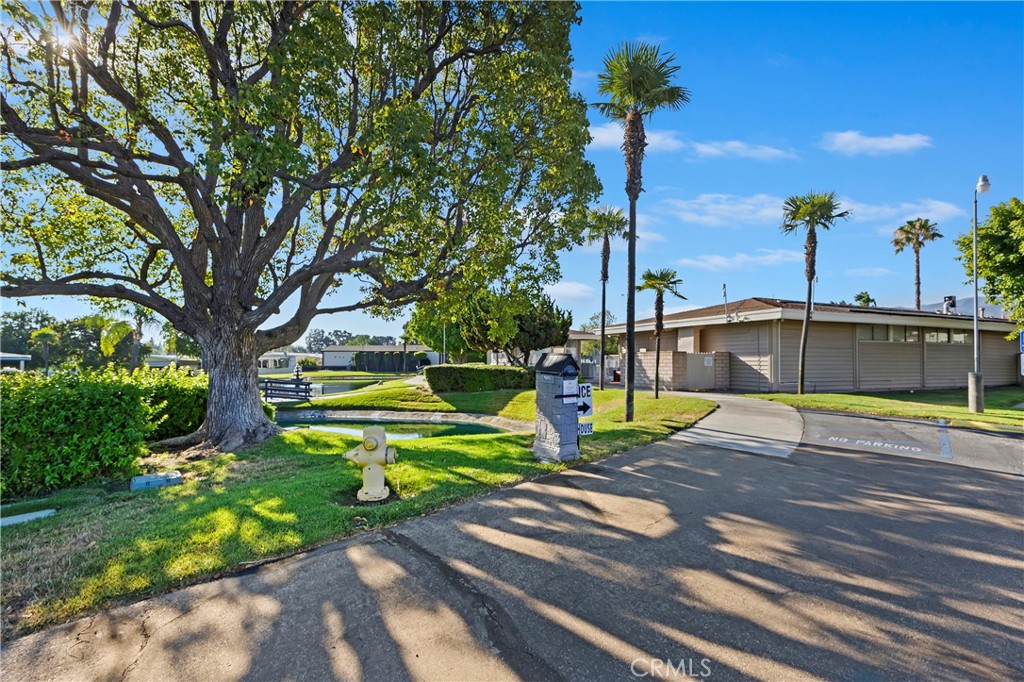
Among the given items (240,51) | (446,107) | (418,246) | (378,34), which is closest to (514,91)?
(446,107)

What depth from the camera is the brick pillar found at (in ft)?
67.5

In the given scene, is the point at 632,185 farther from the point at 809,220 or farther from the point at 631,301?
the point at 809,220

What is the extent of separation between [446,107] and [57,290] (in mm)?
9264

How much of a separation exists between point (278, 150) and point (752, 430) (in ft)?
36.7

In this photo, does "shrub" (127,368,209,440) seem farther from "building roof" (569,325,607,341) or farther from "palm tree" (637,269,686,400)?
"building roof" (569,325,607,341)

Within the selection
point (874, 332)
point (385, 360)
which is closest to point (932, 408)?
point (874, 332)

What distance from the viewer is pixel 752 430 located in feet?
33.7

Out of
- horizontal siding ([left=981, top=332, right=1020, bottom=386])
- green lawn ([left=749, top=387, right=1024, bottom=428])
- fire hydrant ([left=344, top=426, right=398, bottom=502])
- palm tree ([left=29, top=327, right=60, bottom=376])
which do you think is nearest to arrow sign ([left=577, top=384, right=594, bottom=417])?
fire hydrant ([left=344, top=426, right=398, bottom=502])

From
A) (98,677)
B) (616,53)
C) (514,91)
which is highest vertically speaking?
(616,53)

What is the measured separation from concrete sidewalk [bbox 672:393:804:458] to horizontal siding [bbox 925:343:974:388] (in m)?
14.9

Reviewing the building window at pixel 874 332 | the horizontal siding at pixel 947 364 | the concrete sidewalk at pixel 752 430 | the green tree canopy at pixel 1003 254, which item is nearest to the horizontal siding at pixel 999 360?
the horizontal siding at pixel 947 364

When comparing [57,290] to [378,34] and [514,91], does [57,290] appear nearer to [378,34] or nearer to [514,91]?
[378,34]

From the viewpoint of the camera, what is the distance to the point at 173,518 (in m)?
4.71

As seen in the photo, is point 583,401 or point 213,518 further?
point 583,401
